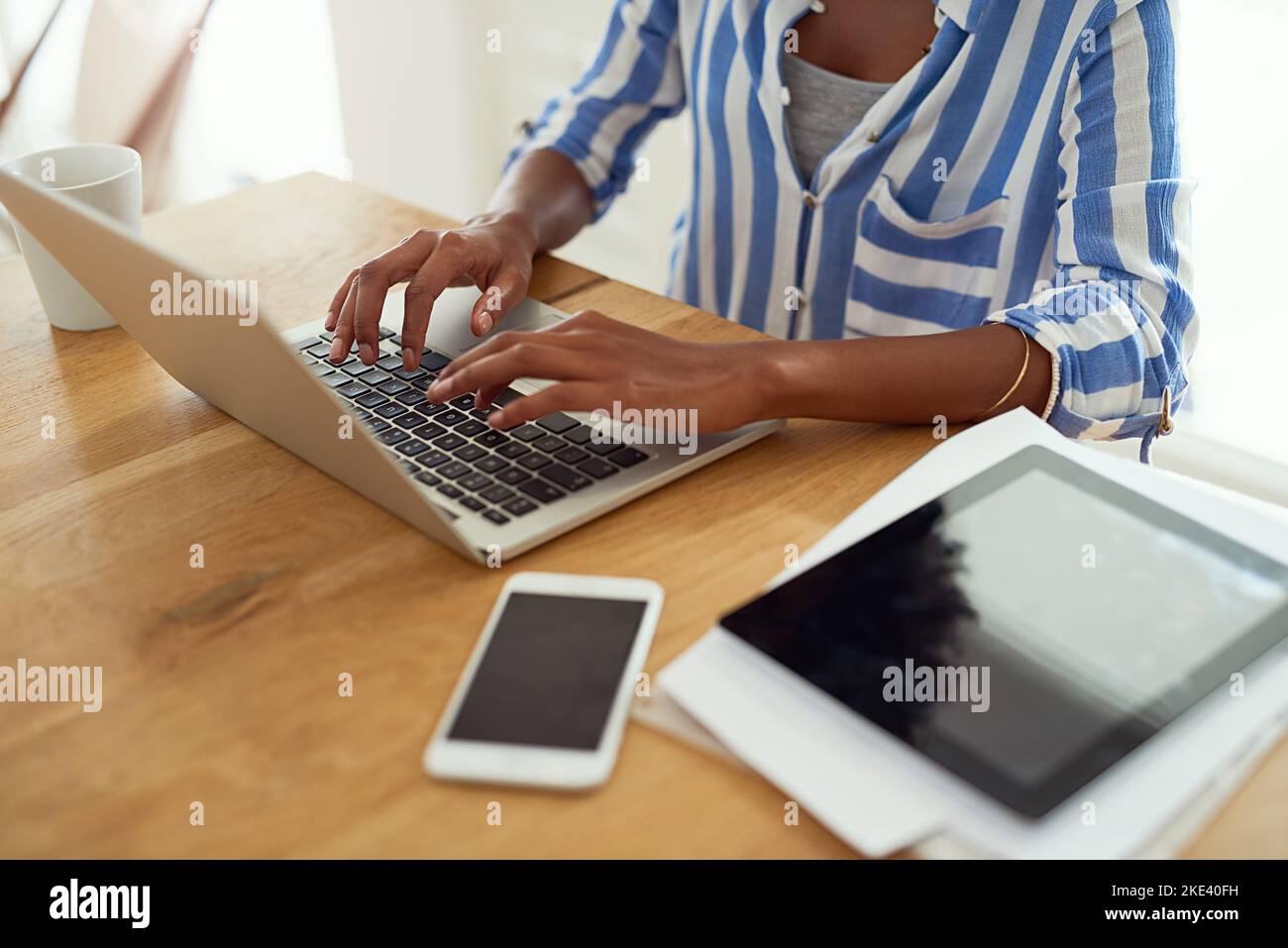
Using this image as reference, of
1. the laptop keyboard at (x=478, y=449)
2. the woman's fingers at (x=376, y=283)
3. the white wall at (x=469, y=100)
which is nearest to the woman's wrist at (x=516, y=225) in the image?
the woman's fingers at (x=376, y=283)

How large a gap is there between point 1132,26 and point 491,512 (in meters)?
0.64

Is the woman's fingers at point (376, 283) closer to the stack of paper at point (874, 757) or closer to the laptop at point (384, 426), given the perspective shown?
the laptop at point (384, 426)

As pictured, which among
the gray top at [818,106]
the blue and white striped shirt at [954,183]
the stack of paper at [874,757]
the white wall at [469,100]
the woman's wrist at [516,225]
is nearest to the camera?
the stack of paper at [874,757]

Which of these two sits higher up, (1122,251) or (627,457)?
(1122,251)

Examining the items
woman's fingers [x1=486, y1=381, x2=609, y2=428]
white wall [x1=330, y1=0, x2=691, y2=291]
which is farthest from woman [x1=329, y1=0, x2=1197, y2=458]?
white wall [x1=330, y1=0, x2=691, y2=291]

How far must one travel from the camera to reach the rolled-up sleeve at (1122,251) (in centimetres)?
81

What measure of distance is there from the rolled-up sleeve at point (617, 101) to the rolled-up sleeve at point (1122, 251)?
0.51 m

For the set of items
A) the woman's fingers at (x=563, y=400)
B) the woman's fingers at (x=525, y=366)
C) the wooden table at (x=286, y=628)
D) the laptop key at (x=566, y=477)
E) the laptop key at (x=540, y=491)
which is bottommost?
the wooden table at (x=286, y=628)

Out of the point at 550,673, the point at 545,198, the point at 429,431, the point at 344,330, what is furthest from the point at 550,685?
the point at 545,198

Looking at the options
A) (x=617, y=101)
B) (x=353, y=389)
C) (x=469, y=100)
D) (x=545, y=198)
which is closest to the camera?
(x=353, y=389)

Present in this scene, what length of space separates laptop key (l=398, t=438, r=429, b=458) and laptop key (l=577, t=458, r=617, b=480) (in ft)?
0.34

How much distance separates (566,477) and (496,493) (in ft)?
0.15

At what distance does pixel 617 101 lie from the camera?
128 cm

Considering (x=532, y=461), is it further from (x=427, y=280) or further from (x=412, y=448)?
(x=427, y=280)
